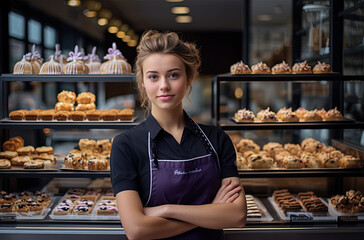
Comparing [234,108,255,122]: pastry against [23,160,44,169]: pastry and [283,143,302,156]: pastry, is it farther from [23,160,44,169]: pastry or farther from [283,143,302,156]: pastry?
[23,160,44,169]: pastry

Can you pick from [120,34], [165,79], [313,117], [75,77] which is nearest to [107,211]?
[75,77]

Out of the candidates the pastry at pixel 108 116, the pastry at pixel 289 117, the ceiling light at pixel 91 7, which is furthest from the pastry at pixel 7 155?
the ceiling light at pixel 91 7

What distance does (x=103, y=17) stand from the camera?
5145 mm

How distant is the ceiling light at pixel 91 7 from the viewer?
193 inches

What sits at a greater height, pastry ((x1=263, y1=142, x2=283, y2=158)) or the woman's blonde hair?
the woman's blonde hair

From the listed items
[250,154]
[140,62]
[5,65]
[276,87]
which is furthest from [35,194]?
[276,87]

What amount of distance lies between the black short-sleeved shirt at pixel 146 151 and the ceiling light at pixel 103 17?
3.61m

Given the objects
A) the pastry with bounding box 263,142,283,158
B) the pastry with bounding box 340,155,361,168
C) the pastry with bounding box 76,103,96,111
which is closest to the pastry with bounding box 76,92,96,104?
the pastry with bounding box 76,103,96,111

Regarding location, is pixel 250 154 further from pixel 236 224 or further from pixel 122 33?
pixel 122 33

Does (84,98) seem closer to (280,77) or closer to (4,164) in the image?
(4,164)

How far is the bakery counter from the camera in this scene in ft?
9.30

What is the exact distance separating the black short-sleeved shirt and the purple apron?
0.03 m

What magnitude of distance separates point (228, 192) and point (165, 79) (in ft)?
1.81

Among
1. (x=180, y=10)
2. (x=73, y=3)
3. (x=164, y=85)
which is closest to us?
(x=164, y=85)
